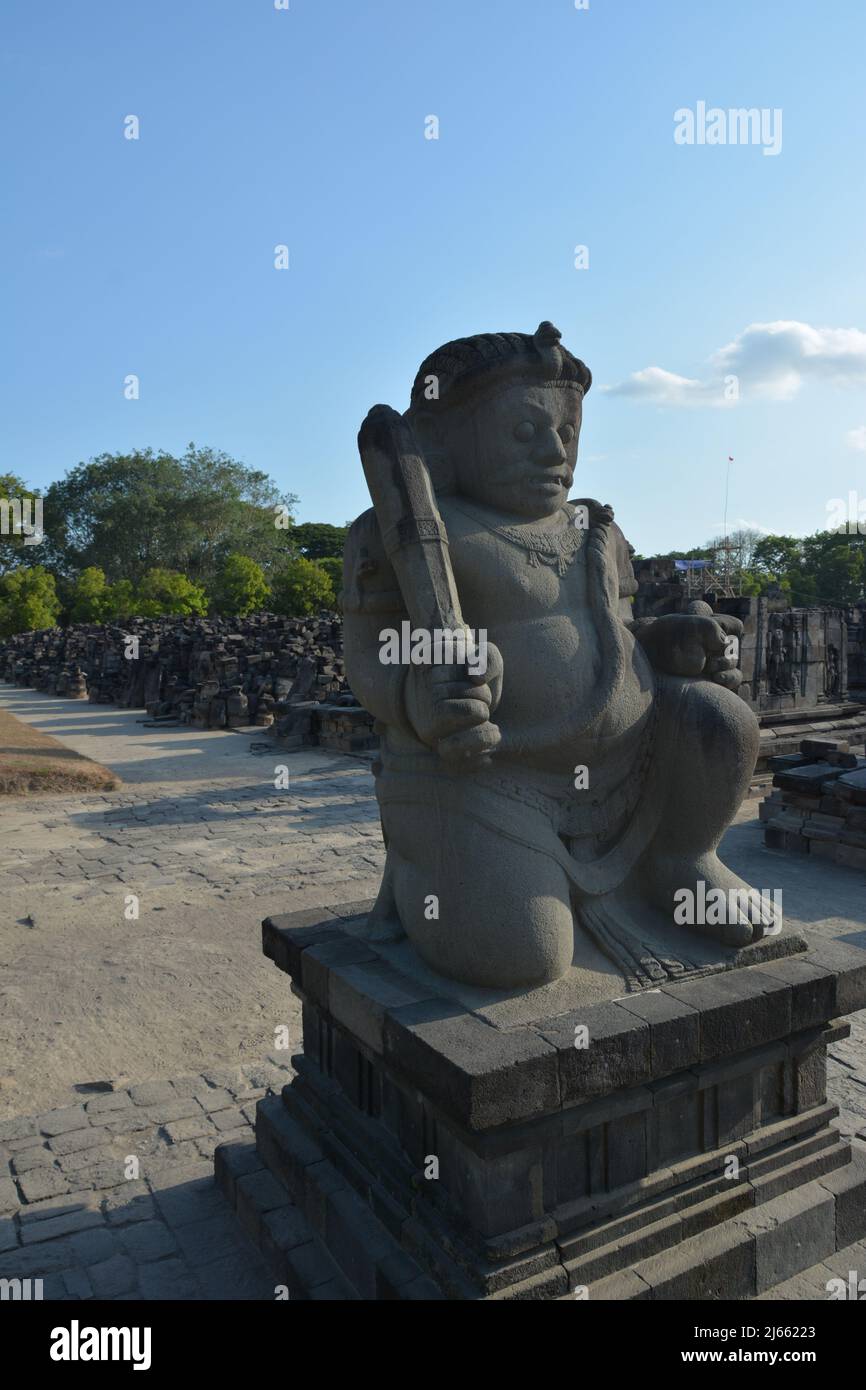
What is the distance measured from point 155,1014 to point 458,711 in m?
3.18

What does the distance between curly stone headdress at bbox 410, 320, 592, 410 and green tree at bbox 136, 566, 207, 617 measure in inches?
1735

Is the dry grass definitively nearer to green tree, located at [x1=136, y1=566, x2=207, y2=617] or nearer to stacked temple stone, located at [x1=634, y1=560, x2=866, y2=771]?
stacked temple stone, located at [x1=634, y1=560, x2=866, y2=771]

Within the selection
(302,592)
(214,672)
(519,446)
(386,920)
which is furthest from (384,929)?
(302,592)

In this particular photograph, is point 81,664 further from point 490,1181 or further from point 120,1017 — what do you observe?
point 490,1181

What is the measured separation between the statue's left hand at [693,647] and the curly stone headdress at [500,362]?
0.86m

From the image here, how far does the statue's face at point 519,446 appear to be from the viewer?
9.32 feet

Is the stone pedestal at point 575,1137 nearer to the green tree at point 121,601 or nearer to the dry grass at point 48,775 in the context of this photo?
the dry grass at point 48,775

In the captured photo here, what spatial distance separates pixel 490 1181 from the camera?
225 cm

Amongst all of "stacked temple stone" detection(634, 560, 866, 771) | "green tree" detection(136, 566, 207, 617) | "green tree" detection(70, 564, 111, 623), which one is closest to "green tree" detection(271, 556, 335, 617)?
"green tree" detection(136, 566, 207, 617)

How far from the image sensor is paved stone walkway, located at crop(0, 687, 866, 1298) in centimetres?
296

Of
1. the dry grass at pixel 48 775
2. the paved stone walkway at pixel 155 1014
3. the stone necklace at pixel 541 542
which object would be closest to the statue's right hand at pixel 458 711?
the stone necklace at pixel 541 542

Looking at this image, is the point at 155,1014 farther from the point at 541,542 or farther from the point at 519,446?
the point at 519,446
